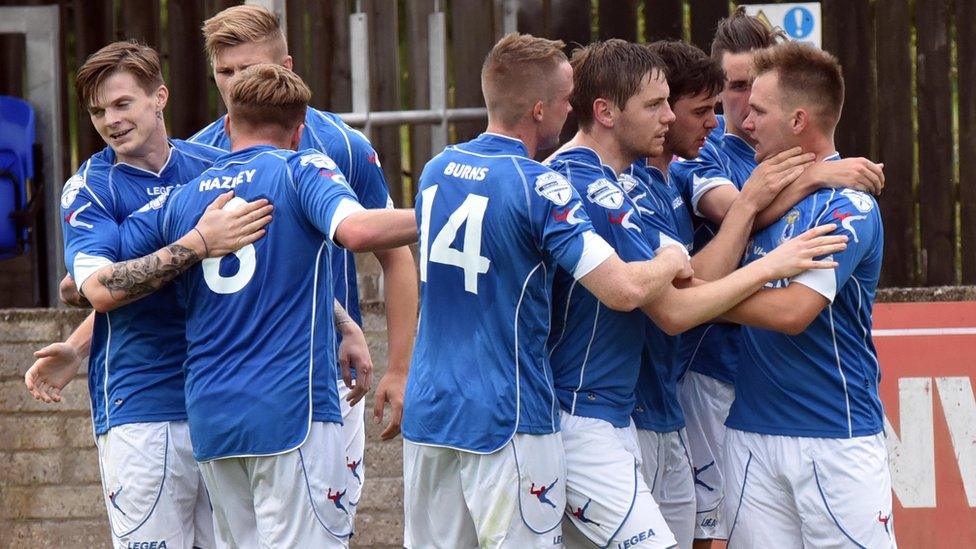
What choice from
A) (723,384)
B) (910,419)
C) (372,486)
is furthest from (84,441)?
(910,419)

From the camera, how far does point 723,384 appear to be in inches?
212

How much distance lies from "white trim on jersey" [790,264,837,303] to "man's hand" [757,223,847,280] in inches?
1.0

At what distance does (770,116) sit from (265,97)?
159 cm

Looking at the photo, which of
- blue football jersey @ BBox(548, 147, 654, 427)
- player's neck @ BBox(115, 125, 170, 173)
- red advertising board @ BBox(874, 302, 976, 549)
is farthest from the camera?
red advertising board @ BBox(874, 302, 976, 549)

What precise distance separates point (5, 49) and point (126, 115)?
4502 millimetres

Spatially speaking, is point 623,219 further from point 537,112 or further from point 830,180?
point 830,180

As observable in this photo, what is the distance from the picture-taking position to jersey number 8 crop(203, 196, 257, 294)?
4309mm

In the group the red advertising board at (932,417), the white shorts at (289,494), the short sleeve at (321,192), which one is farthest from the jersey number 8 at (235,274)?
the red advertising board at (932,417)

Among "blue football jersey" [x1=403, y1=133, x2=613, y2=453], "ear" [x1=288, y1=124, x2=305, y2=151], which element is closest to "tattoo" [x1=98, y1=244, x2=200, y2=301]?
"ear" [x1=288, y1=124, x2=305, y2=151]

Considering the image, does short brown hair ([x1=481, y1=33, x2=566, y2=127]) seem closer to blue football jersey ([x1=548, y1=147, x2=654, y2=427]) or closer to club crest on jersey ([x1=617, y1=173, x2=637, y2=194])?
blue football jersey ([x1=548, y1=147, x2=654, y2=427])

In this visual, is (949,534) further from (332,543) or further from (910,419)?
(332,543)

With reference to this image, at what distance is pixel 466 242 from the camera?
13.8 feet

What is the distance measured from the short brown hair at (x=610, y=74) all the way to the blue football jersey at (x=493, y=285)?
39 centimetres

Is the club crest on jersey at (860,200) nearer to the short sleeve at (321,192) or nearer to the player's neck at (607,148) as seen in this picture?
the player's neck at (607,148)
